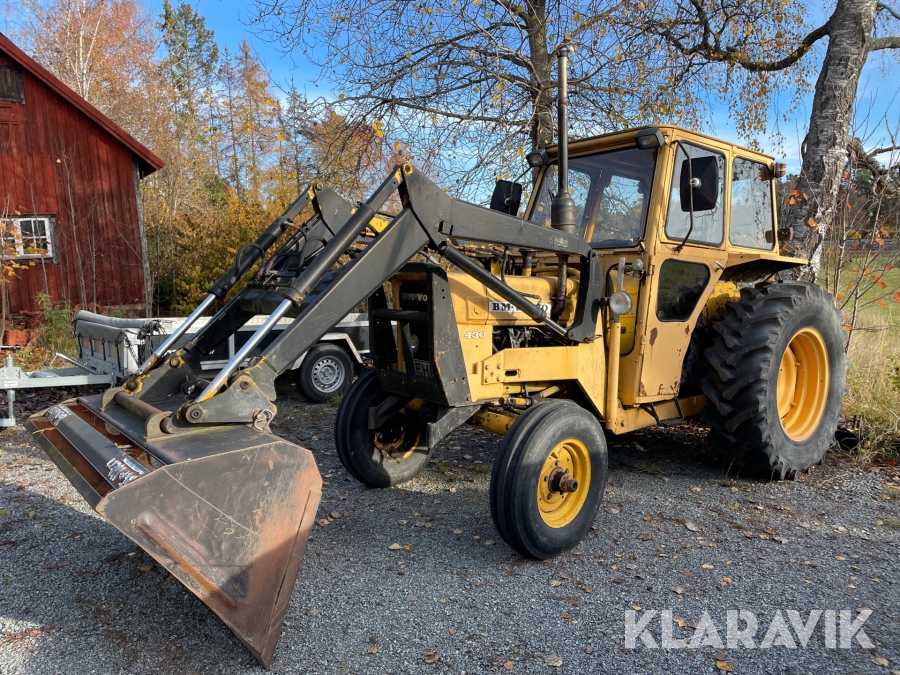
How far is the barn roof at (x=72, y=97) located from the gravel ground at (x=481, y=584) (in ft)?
35.0

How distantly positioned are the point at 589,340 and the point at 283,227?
2113 millimetres

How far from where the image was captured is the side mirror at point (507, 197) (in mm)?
5168

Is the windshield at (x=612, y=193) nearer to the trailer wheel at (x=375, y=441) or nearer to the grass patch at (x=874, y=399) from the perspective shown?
the trailer wheel at (x=375, y=441)

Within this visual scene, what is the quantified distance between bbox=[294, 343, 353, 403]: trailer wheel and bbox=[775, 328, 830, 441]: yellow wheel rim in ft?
16.5

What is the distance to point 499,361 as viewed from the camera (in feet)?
13.3

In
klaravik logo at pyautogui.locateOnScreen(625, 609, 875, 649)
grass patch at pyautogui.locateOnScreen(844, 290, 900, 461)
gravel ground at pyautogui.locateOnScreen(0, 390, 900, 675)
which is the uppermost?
grass patch at pyautogui.locateOnScreen(844, 290, 900, 461)

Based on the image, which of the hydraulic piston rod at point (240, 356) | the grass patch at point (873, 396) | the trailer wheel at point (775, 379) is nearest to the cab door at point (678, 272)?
the trailer wheel at point (775, 379)

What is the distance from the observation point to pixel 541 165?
5.22 metres

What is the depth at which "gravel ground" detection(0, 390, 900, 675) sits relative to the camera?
289cm

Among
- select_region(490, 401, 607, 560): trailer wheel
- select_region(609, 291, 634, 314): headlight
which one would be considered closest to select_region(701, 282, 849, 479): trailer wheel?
select_region(609, 291, 634, 314): headlight

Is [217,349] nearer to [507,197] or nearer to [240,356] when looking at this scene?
[507,197]

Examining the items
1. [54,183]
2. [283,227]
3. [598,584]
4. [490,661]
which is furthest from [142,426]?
[54,183]

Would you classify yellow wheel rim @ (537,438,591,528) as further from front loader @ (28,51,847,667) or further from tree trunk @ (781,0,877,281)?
tree trunk @ (781,0,877,281)

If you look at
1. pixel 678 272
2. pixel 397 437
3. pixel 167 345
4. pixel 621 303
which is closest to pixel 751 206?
pixel 678 272
